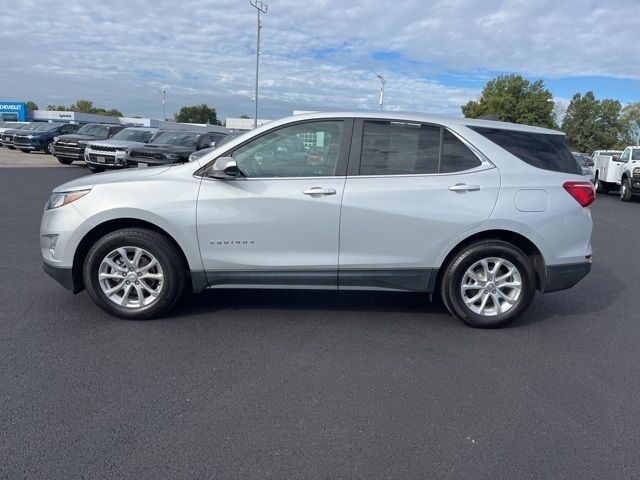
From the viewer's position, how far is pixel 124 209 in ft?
14.7

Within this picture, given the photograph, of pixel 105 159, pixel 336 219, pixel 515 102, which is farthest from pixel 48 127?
pixel 515 102

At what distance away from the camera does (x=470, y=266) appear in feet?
15.3

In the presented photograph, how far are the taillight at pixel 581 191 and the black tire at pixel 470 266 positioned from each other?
0.67 m

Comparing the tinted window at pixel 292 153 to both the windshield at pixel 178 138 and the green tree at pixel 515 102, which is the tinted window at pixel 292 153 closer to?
the windshield at pixel 178 138

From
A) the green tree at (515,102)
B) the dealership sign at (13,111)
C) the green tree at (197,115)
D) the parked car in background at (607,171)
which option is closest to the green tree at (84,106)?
the green tree at (197,115)

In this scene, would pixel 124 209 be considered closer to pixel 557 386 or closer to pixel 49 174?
pixel 557 386

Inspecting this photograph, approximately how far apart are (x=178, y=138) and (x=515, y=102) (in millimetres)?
66007

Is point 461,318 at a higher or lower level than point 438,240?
lower

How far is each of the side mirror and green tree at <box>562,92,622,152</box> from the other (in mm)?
94290

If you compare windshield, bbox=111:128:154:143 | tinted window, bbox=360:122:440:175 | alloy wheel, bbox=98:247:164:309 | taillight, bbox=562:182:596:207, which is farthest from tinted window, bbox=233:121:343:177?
windshield, bbox=111:128:154:143

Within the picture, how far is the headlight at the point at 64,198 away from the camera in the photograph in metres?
4.58

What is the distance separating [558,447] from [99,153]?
17.2 meters

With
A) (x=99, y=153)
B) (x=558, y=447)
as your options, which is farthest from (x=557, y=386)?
(x=99, y=153)

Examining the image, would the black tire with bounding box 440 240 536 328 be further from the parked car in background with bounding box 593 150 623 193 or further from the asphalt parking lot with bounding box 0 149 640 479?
the parked car in background with bounding box 593 150 623 193
